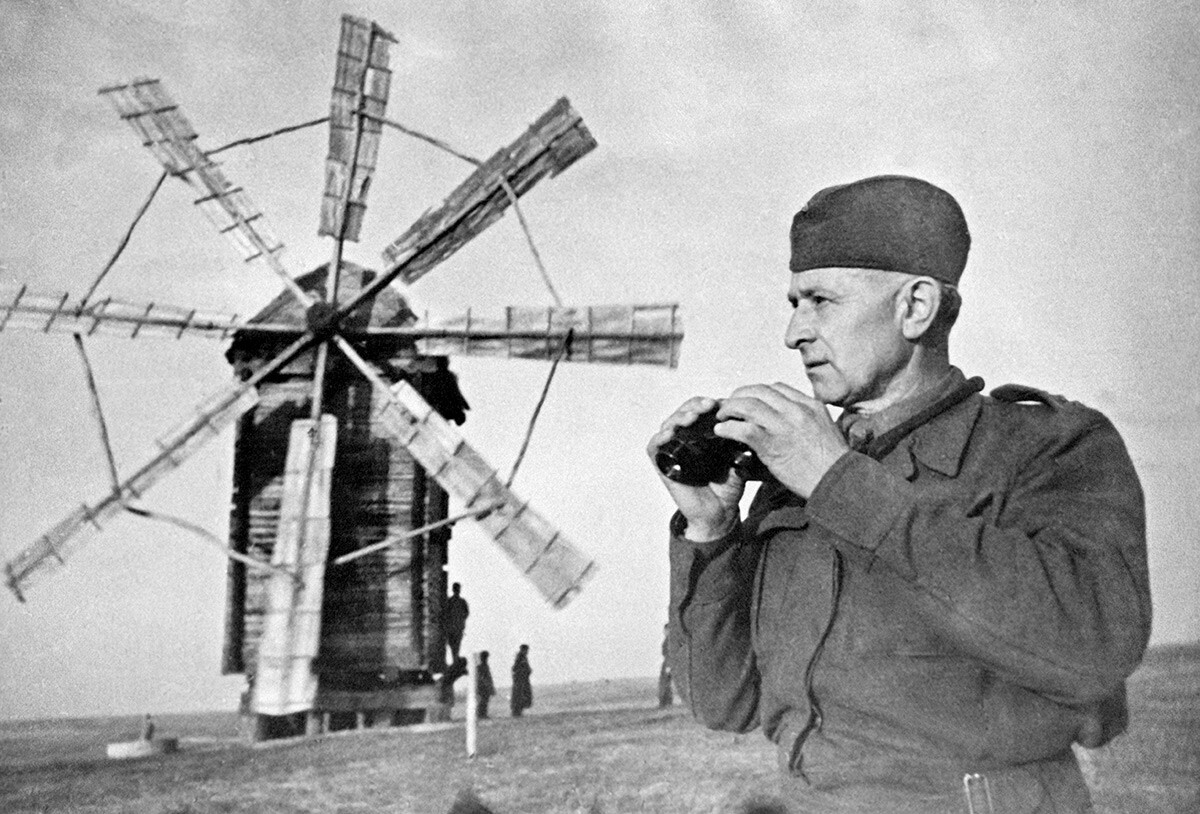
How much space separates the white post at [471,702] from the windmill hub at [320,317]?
1235mm

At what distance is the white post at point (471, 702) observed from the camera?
298 centimetres

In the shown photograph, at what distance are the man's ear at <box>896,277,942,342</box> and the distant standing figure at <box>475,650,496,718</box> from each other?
1.77 m

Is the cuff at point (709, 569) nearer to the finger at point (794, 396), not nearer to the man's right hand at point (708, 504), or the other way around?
the man's right hand at point (708, 504)

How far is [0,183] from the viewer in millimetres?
3010

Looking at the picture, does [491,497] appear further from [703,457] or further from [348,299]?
[703,457]

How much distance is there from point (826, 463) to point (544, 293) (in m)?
1.78

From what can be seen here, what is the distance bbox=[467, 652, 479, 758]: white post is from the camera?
2.98 m

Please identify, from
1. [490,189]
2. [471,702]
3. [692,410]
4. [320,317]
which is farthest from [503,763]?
[692,410]

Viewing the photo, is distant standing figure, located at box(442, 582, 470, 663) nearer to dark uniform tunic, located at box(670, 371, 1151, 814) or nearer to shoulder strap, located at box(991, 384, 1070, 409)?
dark uniform tunic, located at box(670, 371, 1151, 814)

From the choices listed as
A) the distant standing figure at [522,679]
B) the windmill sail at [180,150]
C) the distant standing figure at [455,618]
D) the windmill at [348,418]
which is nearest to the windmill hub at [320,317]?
the windmill at [348,418]

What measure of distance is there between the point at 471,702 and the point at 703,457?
1737 mm

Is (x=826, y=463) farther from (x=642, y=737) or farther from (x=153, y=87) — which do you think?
(x=153, y=87)

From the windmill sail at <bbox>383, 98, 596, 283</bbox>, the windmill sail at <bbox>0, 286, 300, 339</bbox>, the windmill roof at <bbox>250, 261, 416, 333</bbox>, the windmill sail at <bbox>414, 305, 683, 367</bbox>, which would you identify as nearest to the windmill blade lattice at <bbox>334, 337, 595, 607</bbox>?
the windmill roof at <bbox>250, 261, 416, 333</bbox>

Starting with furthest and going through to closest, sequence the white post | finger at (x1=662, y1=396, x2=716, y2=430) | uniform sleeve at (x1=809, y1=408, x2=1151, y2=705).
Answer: the white post
finger at (x1=662, y1=396, x2=716, y2=430)
uniform sleeve at (x1=809, y1=408, x2=1151, y2=705)
